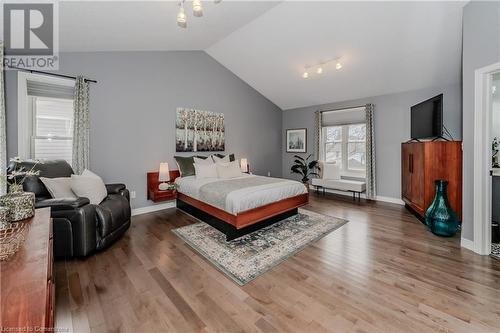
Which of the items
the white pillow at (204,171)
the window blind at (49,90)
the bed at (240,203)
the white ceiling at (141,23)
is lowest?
the bed at (240,203)

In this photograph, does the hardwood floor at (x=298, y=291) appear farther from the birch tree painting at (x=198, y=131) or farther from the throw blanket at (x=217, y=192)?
the birch tree painting at (x=198, y=131)

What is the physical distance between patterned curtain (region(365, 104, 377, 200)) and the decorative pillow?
4.00 m

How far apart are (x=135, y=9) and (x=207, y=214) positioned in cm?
292

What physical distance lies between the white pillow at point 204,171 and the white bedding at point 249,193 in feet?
0.40

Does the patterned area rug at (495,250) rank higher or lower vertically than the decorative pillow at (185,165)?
lower

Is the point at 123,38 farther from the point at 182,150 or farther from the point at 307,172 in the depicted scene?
the point at 307,172

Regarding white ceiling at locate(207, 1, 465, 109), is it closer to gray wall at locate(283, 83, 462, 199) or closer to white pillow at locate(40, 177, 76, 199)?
gray wall at locate(283, 83, 462, 199)

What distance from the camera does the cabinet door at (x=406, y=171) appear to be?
405 centimetres

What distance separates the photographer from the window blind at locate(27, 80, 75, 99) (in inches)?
127

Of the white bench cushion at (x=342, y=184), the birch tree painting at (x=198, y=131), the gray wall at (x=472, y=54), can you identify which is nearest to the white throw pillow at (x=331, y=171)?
the white bench cushion at (x=342, y=184)

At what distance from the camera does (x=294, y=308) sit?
1.70 m

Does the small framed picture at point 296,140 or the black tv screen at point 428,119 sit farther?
the small framed picture at point 296,140

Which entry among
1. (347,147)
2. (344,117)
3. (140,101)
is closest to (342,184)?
(347,147)

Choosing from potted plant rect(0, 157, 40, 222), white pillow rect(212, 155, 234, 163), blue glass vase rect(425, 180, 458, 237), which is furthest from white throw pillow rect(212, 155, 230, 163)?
blue glass vase rect(425, 180, 458, 237)
